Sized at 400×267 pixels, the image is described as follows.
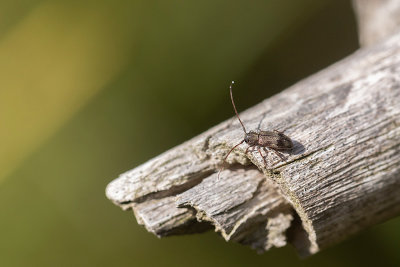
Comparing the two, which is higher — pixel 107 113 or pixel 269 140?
pixel 107 113

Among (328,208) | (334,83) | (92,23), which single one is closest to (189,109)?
(92,23)

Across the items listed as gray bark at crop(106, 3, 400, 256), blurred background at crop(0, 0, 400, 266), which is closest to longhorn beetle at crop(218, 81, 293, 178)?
gray bark at crop(106, 3, 400, 256)

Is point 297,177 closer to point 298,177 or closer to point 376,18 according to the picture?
point 298,177

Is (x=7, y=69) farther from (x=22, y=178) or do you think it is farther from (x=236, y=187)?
(x=236, y=187)

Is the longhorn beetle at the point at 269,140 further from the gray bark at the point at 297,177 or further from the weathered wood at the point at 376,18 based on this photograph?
the weathered wood at the point at 376,18

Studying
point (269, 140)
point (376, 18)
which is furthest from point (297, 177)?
point (376, 18)

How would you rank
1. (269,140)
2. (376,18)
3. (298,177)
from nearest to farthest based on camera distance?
(298,177), (269,140), (376,18)

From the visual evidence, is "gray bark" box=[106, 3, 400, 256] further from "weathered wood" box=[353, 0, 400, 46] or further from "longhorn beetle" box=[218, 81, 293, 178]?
"weathered wood" box=[353, 0, 400, 46]

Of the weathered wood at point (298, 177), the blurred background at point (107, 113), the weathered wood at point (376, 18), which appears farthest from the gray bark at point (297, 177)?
the blurred background at point (107, 113)
